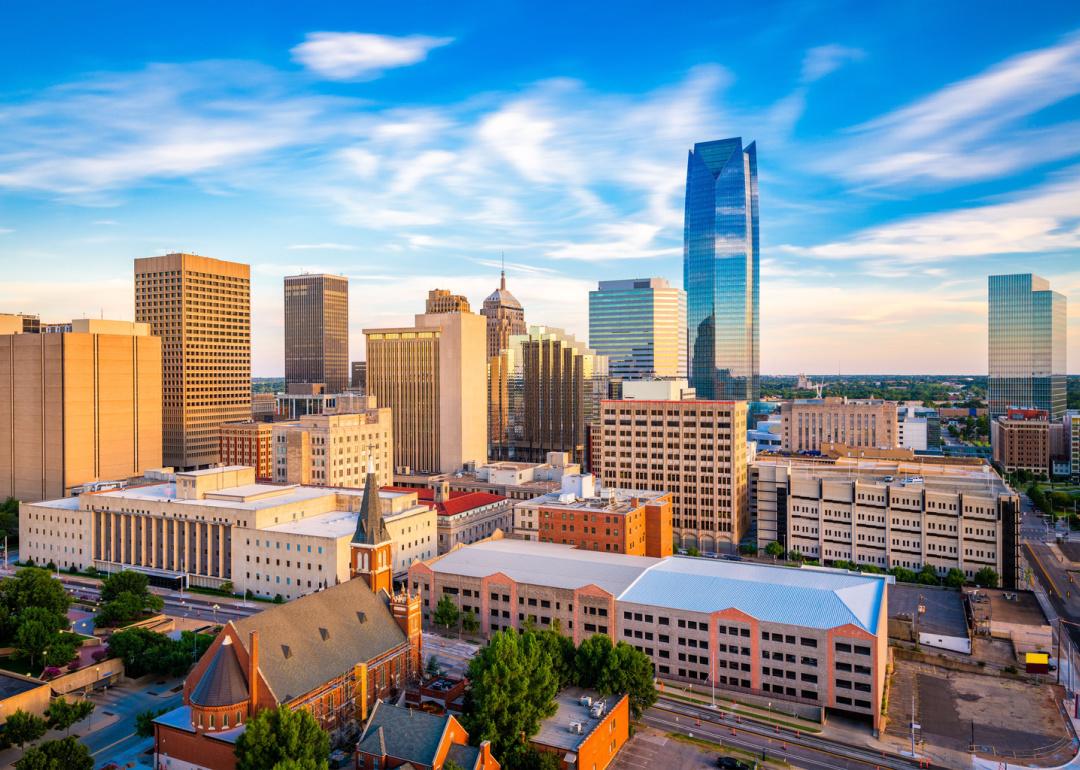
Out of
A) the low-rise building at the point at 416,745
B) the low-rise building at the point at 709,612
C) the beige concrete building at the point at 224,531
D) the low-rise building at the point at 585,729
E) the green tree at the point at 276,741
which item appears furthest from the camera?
the beige concrete building at the point at 224,531

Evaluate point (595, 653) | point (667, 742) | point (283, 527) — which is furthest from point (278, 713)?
point (283, 527)

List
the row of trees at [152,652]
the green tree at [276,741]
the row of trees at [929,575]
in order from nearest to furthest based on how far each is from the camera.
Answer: the green tree at [276,741], the row of trees at [152,652], the row of trees at [929,575]

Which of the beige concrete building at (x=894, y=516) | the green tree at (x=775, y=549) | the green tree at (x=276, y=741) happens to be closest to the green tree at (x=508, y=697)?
the green tree at (x=276, y=741)

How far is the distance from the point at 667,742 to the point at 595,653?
11.7 metres

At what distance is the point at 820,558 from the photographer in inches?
6201

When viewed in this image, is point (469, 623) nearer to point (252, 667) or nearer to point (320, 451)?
point (252, 667)

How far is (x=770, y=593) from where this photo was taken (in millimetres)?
100438

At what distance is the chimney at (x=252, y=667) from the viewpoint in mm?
69438

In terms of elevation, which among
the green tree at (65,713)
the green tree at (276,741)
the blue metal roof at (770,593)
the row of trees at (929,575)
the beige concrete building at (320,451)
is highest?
the beige concrete building at (320,451)

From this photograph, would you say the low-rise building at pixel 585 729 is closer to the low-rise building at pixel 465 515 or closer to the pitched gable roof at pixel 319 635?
the pitched gable roof at pixel 319 635

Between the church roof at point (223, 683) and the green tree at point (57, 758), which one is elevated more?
the church roof at point (223, 683)

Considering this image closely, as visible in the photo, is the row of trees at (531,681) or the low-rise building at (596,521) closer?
the row of trees at (531,681)

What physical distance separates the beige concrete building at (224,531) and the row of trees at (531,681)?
179 feet

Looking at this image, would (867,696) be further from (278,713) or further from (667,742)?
(278,713)
